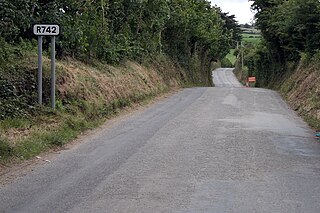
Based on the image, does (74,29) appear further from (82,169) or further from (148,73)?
(148,73)

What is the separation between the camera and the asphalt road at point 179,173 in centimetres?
716

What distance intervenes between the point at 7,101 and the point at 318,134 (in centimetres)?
850

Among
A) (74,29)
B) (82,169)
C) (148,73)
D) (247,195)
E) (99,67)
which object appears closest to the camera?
(247,195)

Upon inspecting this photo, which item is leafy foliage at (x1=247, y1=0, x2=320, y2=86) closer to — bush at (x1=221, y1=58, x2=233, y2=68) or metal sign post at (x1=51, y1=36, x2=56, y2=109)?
metal sign post at (x1=51, y1=36, x2=56, y2=109)

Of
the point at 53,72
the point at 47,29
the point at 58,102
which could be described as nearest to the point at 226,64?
the point at 58,102

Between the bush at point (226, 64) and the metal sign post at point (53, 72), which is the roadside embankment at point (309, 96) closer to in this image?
the metal sign post at point (53, 72)

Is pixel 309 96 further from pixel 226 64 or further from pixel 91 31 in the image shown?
pixel 226 64

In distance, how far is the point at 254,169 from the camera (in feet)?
31.3

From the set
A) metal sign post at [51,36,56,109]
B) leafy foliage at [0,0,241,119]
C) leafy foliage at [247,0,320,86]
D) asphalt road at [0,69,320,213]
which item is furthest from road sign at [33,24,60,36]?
leafy foliage at [247,0,320,86]

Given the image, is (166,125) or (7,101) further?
(166,125)

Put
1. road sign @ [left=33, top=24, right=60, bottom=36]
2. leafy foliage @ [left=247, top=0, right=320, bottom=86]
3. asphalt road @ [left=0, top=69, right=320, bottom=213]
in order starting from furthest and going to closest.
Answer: leafy foliage @ [left=247, top=0, right=320, bottom=86]
road sign @ [left=33, top=24, right=60, bottom=36]
asphalt road @ [left=0, top=69, right=320, bottom=213]

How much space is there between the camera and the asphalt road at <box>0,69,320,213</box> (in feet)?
23.5

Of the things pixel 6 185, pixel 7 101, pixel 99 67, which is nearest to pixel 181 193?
pixel 6 185

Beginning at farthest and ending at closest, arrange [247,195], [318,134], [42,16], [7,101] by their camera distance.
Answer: [42,16]
[318,134]
[7,101]
[247,195]
